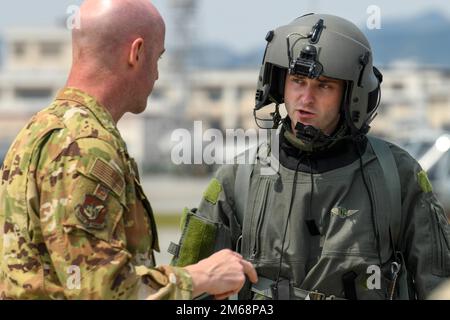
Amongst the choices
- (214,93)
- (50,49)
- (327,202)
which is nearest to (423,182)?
(327,202)

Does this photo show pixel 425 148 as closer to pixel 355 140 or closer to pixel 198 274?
pixel 355 140

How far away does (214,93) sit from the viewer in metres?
100

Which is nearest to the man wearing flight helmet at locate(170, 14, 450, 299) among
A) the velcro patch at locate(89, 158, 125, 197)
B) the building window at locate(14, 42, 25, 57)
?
the velcro patch at locate(89, 158, 125, 197)

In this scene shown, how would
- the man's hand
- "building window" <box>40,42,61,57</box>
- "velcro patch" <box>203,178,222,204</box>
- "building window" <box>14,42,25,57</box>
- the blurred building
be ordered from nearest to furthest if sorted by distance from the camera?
the man's hand, "velcro patch" <box>203,178,222,204</box>, the blurred building, "building window" <box>40,42,61,57</box>, "building window" <box>14,42,25,57</box>

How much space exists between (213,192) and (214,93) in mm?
96639

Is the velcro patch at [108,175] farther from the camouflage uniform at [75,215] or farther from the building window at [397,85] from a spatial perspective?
the building window at [397,85]

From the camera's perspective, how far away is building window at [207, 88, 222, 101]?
99.1 m

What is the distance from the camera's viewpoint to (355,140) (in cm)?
387

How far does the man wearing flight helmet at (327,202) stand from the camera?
3678 millimetres

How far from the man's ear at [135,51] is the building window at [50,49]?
336ft

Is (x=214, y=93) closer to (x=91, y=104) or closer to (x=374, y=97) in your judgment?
(x=374, y=97)

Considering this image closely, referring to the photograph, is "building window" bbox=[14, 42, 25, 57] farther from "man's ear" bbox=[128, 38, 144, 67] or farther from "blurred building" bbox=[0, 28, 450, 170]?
"man's ear" bbox=[128, 38, 144, 67]
